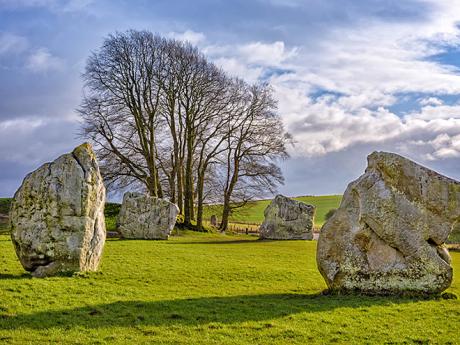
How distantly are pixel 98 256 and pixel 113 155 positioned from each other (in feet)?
96.2

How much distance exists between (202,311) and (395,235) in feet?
19.4

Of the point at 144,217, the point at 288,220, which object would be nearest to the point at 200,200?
the point at 288,220

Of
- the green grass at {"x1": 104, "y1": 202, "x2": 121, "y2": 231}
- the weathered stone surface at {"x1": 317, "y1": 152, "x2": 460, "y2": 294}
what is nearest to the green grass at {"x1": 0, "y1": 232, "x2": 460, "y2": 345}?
the weathered stone surface at {"x1": 317, "y1": 152, "x2": 460, "y2": 294}

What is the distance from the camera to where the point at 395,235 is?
50.1 ft

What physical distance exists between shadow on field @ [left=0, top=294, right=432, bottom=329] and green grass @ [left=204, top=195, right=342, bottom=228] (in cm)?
3734

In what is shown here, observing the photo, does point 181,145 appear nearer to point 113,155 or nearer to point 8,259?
point 113,155

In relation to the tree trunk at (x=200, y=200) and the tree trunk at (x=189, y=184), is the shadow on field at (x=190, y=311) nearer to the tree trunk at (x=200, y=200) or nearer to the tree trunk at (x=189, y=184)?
the tree trunk at (x=200, y=200)

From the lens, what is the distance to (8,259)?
2027 cm

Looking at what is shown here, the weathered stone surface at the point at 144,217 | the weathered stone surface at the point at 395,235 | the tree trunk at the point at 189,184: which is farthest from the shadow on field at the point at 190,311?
the tree trunk at the point at 189,184

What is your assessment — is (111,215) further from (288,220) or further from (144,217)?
(288,220)

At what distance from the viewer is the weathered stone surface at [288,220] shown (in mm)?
38531

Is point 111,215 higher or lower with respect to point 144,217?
higher

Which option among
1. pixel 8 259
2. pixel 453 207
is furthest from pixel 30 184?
pixel 453 207

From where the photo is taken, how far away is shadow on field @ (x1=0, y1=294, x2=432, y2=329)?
11477 mm
